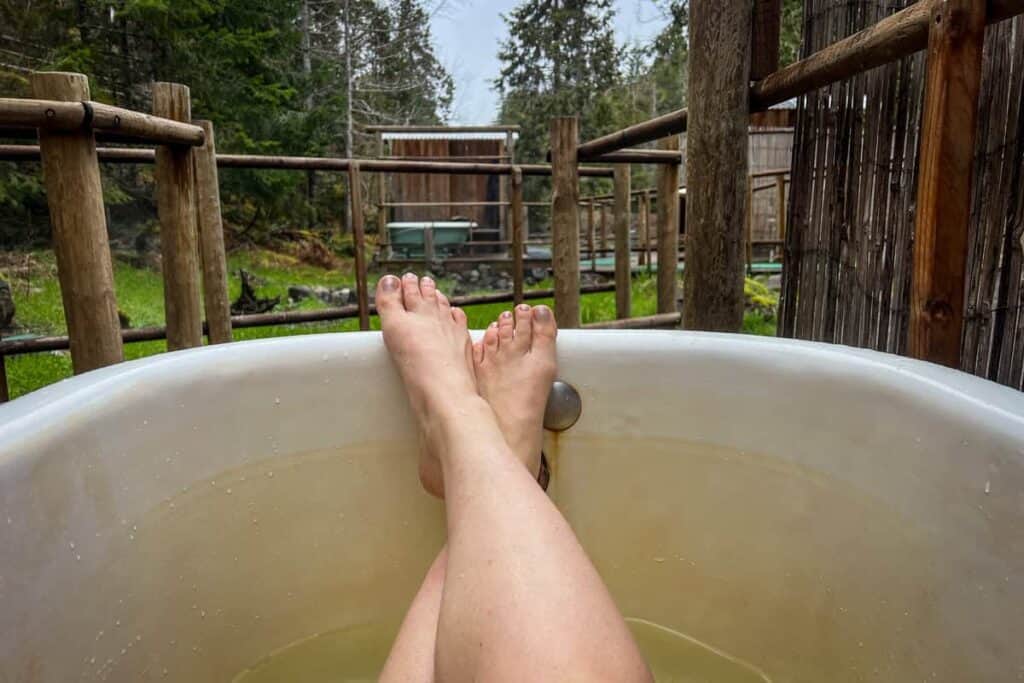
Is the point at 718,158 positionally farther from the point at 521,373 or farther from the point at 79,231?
the point at 79,231

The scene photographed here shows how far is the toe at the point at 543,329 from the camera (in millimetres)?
1042

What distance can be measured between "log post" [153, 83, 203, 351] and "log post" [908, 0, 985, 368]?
181 cm

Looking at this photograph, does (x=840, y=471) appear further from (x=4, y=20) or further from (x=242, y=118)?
(x=242, y=118)

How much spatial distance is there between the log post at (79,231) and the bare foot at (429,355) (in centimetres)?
59

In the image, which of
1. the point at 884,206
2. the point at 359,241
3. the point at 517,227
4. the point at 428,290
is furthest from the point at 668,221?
the point at 428,290

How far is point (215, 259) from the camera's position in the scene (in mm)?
2766

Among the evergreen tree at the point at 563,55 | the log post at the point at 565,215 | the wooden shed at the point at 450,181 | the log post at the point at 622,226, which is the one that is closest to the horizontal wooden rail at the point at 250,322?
the log post at the point at 622,226

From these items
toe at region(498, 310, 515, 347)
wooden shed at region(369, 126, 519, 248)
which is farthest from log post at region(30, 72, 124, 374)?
wooden shed at region(369, 126, 519, 248)

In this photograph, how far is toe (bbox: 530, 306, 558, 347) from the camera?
1.04 m

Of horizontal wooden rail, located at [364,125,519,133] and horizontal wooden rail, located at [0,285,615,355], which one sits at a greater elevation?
horizontal wooden rail, located at [364,125,519,133]

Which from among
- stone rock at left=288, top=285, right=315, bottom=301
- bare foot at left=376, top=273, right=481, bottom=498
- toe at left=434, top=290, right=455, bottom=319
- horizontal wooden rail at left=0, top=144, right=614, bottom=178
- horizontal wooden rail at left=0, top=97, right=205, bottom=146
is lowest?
stone rock at left=288, top=285, right=315, bottom=301

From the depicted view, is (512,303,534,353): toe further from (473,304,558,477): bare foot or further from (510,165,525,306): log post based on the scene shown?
(510,165,525,306): log post

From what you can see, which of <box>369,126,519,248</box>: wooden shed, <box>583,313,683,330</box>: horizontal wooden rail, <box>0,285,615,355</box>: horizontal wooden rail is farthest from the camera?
<box>369,126,519,248</box>: wooden shed

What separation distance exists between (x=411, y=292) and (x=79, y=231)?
2.19 feet
